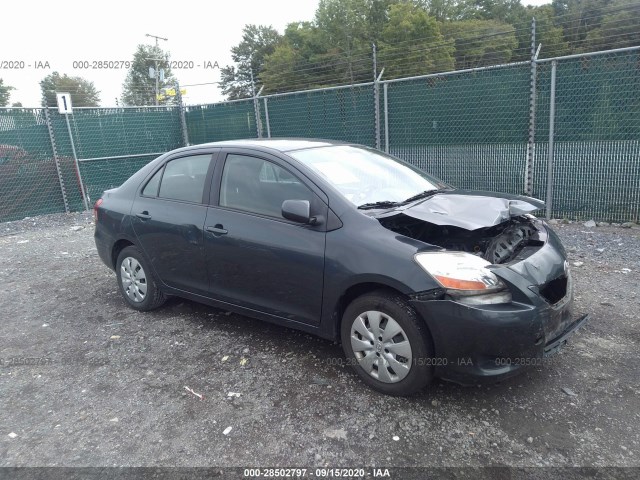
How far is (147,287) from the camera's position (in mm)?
4676

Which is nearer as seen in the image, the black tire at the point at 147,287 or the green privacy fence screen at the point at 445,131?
the black tire at the point at 147,287

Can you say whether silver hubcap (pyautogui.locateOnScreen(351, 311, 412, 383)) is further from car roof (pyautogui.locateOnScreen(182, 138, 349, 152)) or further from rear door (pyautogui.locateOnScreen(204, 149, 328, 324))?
car roof (pyautogui.locateOnScreen(182, 138, 349, 152))

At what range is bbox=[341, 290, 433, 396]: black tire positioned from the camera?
291 centimetres

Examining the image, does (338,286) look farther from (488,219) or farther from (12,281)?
(12,281)

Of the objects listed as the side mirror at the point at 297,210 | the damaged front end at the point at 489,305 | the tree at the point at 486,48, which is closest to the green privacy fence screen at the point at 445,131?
the tree at the point at 486,48

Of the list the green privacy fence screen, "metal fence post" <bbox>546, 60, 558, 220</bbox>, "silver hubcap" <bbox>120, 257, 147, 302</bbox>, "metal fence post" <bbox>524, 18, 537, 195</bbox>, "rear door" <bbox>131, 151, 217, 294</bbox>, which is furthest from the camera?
"metal fence post" <bbox>524, 18, 537, 195</bbox>

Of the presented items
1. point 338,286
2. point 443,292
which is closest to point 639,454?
point 443,292

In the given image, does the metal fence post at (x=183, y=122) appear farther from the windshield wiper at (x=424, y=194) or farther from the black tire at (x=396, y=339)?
the black tire at (x=396, y=339)

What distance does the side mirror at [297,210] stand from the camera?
10.7 feet

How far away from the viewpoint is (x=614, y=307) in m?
4.33

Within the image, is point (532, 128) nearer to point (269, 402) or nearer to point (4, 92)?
point (269, 402)

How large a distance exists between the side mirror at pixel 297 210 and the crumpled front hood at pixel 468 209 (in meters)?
0.51

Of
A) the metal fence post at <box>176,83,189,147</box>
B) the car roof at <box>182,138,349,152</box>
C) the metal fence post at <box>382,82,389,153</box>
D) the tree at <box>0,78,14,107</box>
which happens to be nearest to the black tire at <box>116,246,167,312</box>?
the car roof at <box>182,138,349,152</box>

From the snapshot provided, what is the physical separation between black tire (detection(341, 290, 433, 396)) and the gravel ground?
132mm
